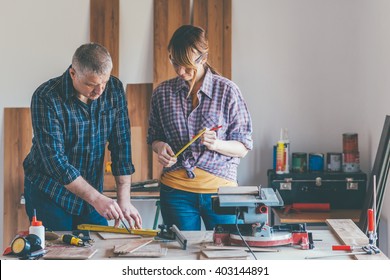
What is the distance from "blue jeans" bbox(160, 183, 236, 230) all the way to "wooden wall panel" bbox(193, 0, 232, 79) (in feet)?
5.81

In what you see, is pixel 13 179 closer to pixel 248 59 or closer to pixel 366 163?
pixel 248 59

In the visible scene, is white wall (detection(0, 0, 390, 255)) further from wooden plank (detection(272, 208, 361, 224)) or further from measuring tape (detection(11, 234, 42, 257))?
measuring tape (detection(11, 234, 42, 257))

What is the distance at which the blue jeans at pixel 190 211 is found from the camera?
2951 millimetres

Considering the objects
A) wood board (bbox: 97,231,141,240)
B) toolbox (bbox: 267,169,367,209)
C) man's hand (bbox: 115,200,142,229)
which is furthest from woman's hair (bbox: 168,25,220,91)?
toolbox (bbox: 267,169,367,209)

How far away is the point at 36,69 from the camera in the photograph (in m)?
4.71

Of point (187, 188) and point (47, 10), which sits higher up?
point (47, 10)

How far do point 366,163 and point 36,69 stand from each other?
238 centimetres

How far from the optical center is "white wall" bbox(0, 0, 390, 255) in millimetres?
4617

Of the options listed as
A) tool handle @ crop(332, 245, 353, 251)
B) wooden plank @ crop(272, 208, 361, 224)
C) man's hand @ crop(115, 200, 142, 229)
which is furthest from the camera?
wooden plank @ crop(272, 208, 361, 224)

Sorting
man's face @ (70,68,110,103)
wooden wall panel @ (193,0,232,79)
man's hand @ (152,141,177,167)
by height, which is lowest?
man's hand @ (152,141,177,167)

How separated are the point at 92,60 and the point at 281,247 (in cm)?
102

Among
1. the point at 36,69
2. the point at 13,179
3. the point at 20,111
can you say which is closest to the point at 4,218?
the point at 13,179

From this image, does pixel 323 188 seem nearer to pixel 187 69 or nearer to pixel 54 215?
pixel 187 69

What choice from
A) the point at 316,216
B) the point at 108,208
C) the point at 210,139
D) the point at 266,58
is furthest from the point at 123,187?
the point at 266,58
